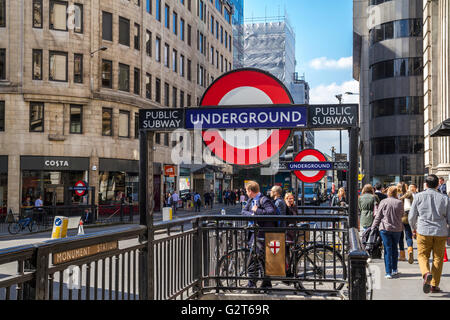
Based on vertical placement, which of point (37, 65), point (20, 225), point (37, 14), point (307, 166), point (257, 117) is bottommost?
point (20, 225)

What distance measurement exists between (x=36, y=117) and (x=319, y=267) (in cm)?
2928

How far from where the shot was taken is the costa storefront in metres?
32.4

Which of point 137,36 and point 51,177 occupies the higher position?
point 137,36

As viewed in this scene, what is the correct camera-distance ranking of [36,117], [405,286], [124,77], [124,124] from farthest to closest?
[124,124], [124,77], [36,117], [405,286]

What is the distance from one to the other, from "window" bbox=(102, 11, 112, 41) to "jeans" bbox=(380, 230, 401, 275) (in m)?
29.8

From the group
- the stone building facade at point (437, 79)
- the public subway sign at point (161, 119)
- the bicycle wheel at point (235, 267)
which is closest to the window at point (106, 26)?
the stone building facade at point (437, 79)

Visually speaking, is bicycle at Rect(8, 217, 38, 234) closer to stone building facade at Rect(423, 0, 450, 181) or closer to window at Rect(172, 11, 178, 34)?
stone building facade at Rect(423, 0, 450, 181)

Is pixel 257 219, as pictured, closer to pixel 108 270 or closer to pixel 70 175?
pixel 108 270

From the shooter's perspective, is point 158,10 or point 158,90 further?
point 158,90

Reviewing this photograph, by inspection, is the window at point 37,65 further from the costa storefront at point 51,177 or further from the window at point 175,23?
→ the window at point 175,23

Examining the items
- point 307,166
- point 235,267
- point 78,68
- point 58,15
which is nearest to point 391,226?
point 307,166

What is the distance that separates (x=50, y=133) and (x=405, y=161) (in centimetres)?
2140

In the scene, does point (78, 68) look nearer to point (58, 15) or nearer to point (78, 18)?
point (78, 18)

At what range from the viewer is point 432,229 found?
27.0 feet
